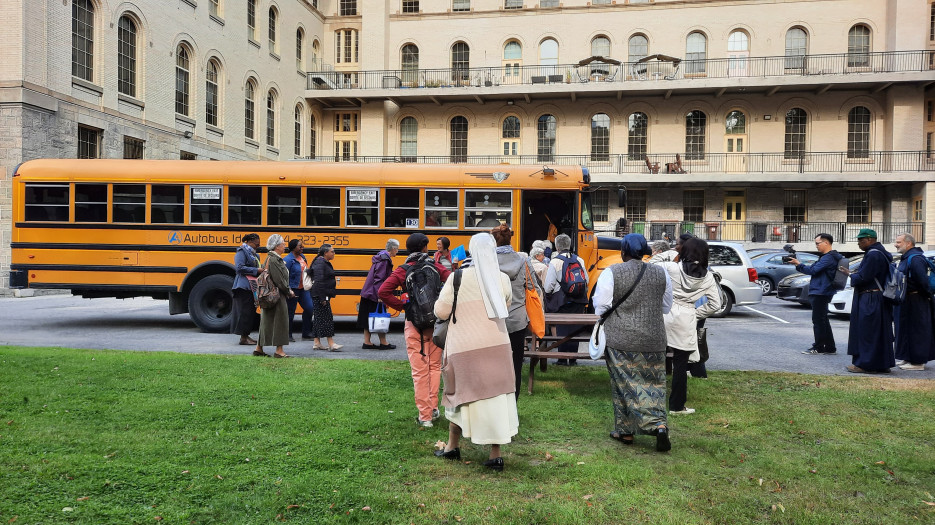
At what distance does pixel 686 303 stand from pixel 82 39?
2249 cm

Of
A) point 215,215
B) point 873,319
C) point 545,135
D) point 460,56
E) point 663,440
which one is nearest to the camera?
point 663,440

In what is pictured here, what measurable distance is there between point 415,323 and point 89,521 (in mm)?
2938

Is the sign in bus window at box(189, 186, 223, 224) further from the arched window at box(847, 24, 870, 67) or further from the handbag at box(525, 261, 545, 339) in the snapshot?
the arched window at box(847, 24, 870, 67)

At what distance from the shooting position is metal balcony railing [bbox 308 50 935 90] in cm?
3102

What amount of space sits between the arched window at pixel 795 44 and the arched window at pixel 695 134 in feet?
16.4

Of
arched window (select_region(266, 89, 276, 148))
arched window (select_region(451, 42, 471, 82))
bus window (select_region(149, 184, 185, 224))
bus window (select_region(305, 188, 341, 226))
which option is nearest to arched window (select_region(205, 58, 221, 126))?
arched window (select_region(266, 89, 276, 148))

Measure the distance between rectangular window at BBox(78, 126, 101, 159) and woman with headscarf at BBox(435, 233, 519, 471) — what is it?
2074 cm

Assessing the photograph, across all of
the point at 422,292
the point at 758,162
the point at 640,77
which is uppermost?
the point at 640,77


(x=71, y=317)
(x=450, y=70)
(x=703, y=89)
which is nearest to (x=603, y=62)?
(x=703, y=89)

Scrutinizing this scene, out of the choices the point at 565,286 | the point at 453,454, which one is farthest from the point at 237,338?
the point at 453,454

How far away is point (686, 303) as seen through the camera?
6246mm

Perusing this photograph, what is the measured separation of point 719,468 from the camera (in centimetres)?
481

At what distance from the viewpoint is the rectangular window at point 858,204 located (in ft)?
105

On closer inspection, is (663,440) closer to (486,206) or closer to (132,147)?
(486,206)
